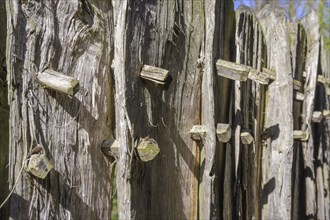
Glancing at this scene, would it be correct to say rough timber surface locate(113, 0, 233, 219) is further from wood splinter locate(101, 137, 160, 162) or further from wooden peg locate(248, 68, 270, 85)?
wooden peg locate(248, 68, 270, 85)

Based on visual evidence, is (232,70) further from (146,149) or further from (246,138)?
(146,149)

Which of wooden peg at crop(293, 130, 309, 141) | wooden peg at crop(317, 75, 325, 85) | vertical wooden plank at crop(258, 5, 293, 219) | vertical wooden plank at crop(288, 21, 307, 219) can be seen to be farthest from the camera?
wooden peg at crop(317, 75, 325, 85)

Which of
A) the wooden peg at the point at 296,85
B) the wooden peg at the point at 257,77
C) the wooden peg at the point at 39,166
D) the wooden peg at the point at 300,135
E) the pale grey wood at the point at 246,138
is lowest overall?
the wooden peg at the point at 39,166

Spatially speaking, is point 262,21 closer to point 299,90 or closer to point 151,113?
point 299,90

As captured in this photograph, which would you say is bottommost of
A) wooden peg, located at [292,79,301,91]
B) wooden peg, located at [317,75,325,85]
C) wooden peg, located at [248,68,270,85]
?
wooden peg, located at [248,68,270,85]

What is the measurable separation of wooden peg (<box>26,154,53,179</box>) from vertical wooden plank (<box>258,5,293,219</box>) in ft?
5.39

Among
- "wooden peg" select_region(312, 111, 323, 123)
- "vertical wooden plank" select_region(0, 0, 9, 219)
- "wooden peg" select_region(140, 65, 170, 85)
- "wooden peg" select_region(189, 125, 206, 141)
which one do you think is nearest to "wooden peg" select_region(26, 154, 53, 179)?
"vertical wooden plank" select_region(0, 0, 9, 219)

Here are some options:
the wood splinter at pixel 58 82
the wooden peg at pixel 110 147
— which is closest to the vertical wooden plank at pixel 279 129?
the wooden peg at pixel 110 147

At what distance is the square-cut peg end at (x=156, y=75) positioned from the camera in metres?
2.15

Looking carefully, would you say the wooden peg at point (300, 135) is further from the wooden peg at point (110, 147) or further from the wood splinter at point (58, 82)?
the wood splinter at point (58, 82)

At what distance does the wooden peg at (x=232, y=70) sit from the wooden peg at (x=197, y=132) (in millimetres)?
319

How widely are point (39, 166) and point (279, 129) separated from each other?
1751 millimetres

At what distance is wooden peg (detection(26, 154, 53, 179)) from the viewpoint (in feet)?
6.24

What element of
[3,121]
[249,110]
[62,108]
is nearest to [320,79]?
[249,110]
